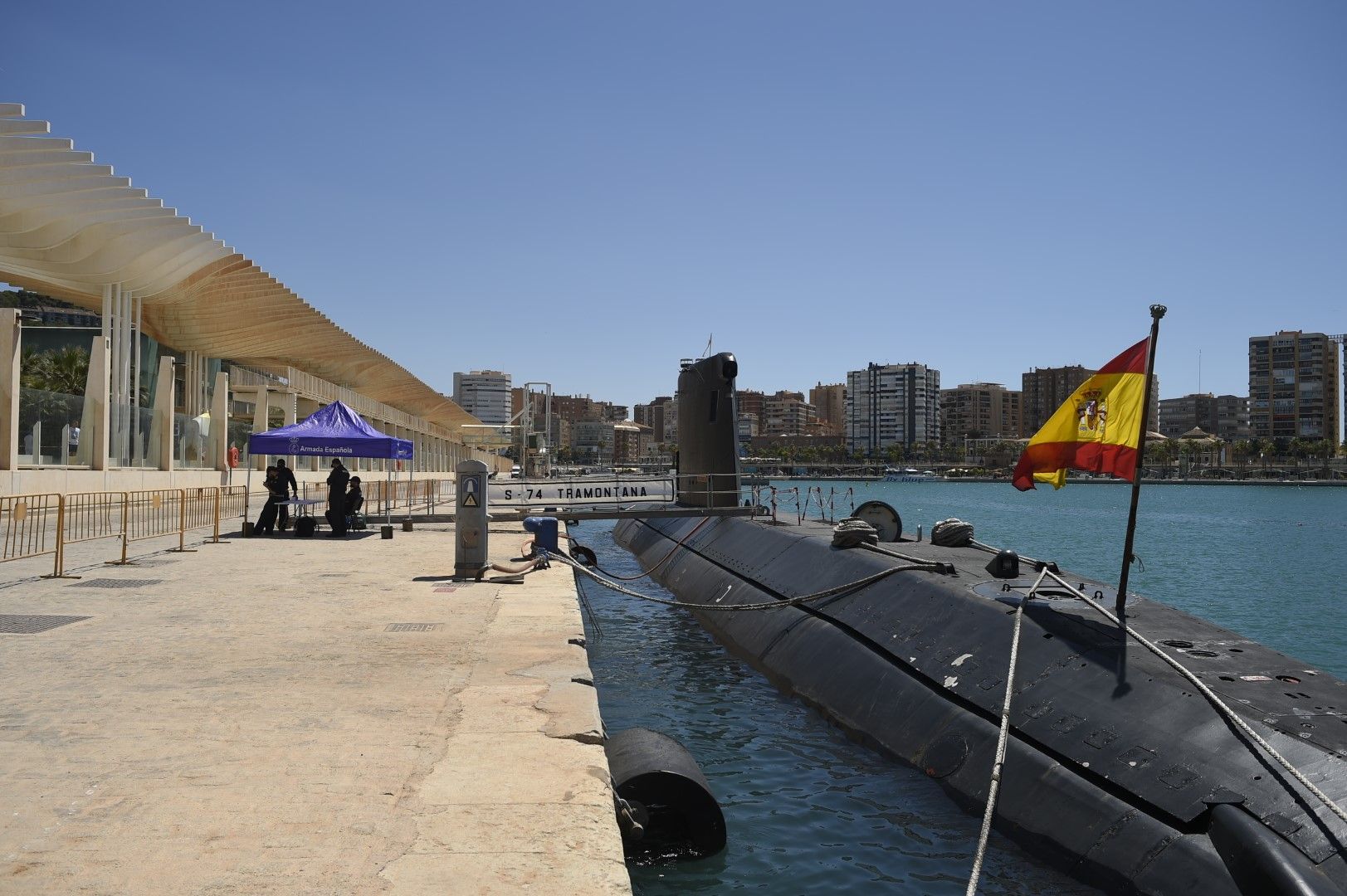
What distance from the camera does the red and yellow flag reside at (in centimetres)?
689

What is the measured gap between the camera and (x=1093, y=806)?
5535mm

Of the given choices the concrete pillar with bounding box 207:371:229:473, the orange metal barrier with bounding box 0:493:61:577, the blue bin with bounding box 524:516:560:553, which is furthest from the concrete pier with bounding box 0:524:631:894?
the concrete pillar with bounding box 207:371:229:473

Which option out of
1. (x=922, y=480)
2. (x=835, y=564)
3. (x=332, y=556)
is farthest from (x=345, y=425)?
(x=922, y=480)

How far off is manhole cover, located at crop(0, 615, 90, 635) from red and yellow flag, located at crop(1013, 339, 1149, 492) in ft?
27.7

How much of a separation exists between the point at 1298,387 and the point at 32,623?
215 m

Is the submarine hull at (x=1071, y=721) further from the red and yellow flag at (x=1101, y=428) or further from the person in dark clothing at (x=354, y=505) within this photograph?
the person in dark clothing at (x=354, y=505)

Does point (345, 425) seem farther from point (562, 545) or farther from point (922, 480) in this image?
point (922, 480)

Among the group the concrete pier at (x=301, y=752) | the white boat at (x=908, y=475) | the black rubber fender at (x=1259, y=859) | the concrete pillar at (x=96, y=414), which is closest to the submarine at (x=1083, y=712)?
the black rubber fender at (x=1259, y=859)

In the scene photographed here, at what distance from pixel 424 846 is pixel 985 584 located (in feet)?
20.2

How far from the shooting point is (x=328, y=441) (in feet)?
65.8

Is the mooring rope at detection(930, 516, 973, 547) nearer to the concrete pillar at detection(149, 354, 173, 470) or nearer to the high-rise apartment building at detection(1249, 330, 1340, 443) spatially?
the concrete pillar at detection(149, 354, 173, 470)

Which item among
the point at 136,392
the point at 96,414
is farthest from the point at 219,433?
the point at 96,414

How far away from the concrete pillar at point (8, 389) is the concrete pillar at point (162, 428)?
635 centimetres

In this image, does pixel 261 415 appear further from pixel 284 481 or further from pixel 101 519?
pixel 284 481
